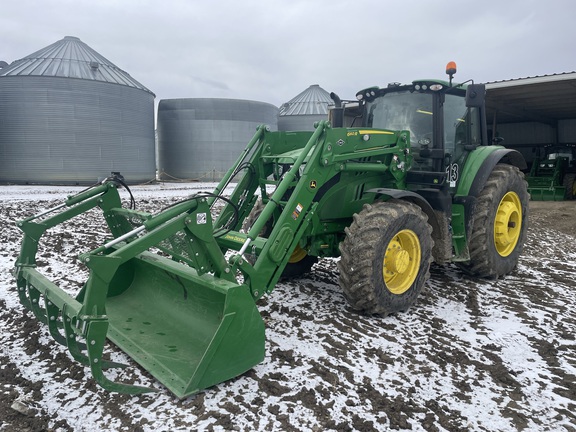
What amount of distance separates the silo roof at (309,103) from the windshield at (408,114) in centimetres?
2549

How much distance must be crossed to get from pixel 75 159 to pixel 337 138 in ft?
61.9

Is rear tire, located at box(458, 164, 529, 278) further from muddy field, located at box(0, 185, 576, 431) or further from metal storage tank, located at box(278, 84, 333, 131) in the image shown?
metal storage tank, located at box(278, 84, 333, 131)

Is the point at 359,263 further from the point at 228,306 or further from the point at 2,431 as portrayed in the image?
the point at 2,431

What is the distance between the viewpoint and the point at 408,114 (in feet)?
16.8

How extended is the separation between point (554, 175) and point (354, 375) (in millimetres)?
14894

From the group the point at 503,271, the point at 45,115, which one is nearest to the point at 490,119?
the point at 503,271

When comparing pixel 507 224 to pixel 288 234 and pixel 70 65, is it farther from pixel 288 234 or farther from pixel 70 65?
pixel 70 65

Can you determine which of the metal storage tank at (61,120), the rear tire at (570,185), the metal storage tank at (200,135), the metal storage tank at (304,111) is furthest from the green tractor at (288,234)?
the metal storage tank at (304,111)

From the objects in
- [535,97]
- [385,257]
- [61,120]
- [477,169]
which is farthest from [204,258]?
[61,120]

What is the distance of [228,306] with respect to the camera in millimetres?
2980

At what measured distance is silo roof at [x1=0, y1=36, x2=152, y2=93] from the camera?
20.4 m

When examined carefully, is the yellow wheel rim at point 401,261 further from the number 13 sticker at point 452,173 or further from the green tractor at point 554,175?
the green tractor at point 554,175

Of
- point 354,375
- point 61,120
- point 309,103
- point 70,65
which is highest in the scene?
point 70,65

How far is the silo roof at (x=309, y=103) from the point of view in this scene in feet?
101
